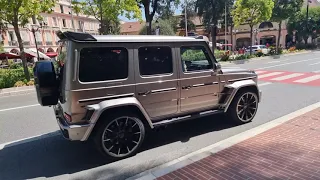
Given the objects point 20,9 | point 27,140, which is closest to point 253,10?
point 20,9

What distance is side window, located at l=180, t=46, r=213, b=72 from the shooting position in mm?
4441

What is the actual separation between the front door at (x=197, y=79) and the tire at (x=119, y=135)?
102 centimetres

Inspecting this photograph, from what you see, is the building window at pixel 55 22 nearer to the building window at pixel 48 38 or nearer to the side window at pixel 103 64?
the building window at pixel 48 38

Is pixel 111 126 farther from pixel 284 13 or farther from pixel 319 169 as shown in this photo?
pixel 284 13

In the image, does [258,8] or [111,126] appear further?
[258,8]

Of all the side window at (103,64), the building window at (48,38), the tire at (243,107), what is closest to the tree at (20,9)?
the side window at (103,64)

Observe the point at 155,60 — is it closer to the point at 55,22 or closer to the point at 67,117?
the point at 67,117

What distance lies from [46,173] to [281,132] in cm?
409

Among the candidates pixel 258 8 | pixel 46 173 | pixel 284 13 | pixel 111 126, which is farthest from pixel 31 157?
pixel 284 13

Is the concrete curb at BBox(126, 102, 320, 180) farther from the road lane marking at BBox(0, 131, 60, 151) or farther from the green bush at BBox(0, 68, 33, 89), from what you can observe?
the green bush at BBox(0, 68, 33, 89)

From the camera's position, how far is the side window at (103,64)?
3520 millimetres

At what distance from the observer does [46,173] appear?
11.9ft

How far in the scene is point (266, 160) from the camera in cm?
344

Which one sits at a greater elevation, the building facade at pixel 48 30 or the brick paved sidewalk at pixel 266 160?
the building facade at pixel 48 30
